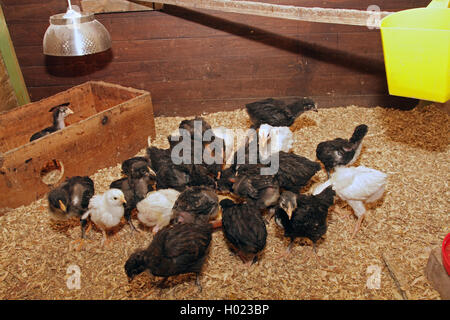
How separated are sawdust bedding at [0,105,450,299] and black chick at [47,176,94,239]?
303 mm

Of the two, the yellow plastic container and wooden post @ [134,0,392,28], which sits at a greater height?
wooden post @ [134,0,392,28]

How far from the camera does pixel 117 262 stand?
9.00 ft

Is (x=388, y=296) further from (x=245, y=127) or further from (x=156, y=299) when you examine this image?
(x=245, y=127)

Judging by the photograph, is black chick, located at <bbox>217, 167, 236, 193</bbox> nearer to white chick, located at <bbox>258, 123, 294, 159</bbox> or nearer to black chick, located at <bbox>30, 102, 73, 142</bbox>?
white chick, located at <bbox>258, 123, 294, 159</bbox>

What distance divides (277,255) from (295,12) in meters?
2.43

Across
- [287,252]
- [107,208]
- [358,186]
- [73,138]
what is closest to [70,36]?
[73,138]

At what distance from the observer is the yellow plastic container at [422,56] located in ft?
7.45

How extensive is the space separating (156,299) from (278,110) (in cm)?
230

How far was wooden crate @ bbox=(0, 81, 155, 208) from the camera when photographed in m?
3.08

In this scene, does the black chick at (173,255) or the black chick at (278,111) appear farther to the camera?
the black chick at (278,111)

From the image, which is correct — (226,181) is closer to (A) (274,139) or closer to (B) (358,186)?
(A) (274,139)

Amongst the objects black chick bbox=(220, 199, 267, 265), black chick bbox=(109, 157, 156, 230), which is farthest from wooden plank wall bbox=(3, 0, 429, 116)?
black chick bbox=(220, 199, 267, 265)

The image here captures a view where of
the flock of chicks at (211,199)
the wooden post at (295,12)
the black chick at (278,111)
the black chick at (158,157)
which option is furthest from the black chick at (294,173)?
the wooden post at (295,12)

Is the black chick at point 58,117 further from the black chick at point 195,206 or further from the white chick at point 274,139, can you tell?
the white chick at point 274,139
